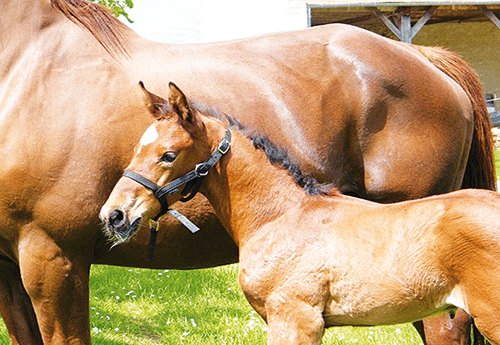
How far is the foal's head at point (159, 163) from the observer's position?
109 inches

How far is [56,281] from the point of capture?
122 inches

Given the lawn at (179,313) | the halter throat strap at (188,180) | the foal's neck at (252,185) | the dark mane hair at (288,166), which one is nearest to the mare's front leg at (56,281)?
the halter throat strap at (188,180)

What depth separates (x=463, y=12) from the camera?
1798cm

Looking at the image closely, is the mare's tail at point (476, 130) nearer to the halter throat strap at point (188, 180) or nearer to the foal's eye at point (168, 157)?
the halter throat strap at point (188, 180)

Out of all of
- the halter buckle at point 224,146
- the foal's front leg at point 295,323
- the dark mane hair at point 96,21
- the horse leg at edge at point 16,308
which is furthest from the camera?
the horse leg at edge at point 16,308

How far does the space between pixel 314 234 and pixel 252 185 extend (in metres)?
0.37

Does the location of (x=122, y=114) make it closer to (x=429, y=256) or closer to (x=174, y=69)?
(x=174, y=69)

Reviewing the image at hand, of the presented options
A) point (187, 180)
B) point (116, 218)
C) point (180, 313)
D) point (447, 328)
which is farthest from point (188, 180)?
point (180, 313)

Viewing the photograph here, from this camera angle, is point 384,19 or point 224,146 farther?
point 384,19

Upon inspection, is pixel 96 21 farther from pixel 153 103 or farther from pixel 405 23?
pixel 405 23

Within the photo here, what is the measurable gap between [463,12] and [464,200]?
1687cm

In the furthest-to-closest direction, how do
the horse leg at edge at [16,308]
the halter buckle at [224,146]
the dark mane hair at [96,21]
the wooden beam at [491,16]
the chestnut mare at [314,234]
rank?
the wooden beam at [491,16]
the horse leg at edge at [16,308]
the dark mane hair at [96,21]
the halter buckle at [224,146]
the chestnut mare at [314,234]

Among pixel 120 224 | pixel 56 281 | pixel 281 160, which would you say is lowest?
pixel 56 281

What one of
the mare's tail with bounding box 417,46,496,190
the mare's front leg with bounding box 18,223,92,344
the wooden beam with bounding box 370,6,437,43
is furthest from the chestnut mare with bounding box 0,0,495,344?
the wooden beam with bounding box 370,6,437,43
